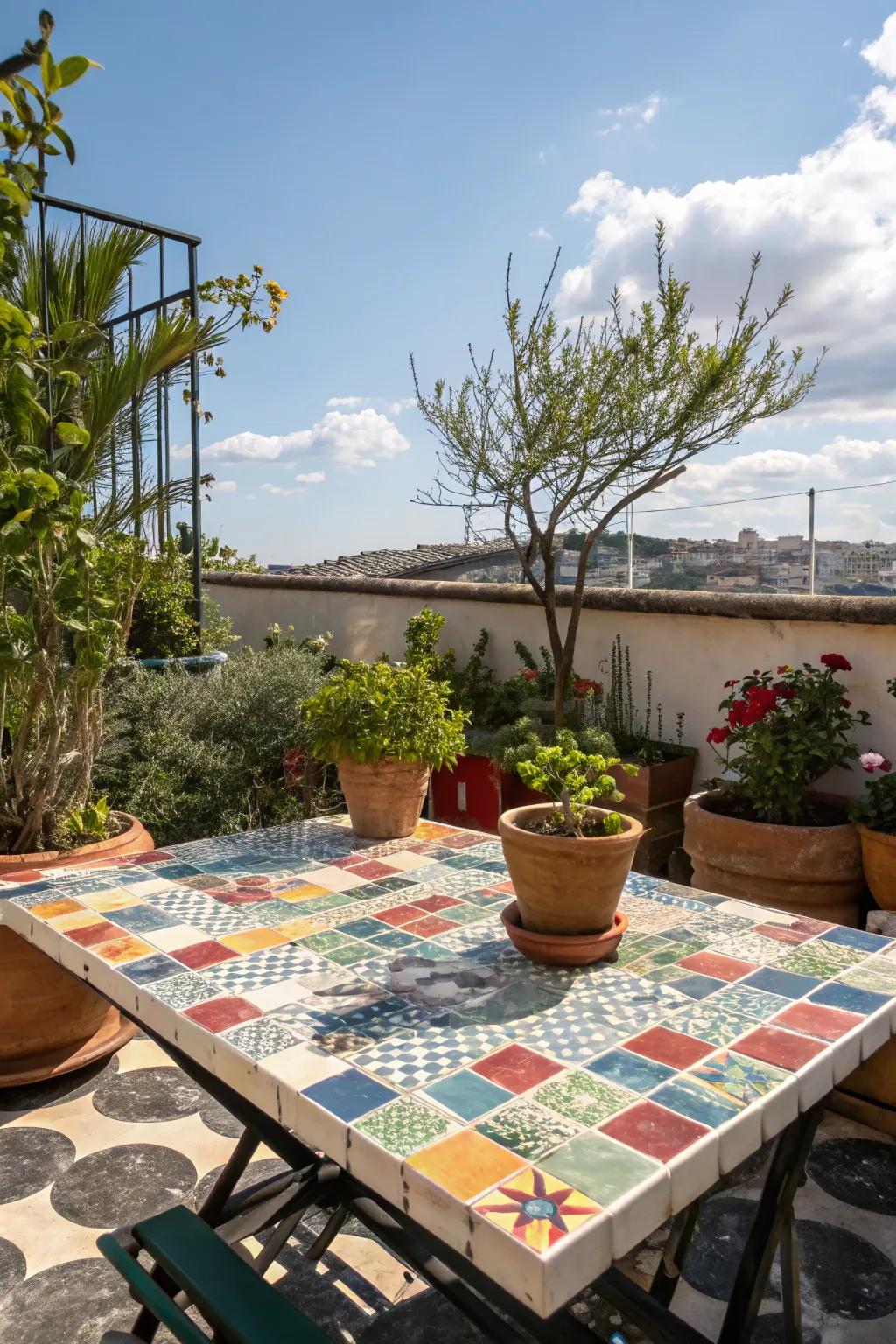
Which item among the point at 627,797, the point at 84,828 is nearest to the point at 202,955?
the point at 84,828

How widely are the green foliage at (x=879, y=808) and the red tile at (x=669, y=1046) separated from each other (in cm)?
218

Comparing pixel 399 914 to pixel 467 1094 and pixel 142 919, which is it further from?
pixel 467 1094

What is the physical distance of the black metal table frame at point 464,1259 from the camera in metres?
1.29

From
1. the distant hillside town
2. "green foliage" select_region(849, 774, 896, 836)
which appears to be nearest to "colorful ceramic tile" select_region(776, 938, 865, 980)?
A: "green foliage" select_region(849, 774, 896, 836)

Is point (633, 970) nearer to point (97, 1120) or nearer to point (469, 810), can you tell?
point (97, 1120)

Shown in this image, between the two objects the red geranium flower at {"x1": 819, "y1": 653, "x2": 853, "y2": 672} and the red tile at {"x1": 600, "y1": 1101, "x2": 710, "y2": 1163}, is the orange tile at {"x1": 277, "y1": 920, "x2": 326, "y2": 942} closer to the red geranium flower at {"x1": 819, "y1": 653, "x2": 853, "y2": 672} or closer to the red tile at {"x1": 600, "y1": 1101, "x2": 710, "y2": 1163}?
the red tile at {"x1": 600, "y1": 1101, "x2": 710, "y2": 1163}

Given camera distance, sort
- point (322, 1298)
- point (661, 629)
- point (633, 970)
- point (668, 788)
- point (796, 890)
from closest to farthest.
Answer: point (633, 970)
point (322, 1298)
point (796, 890)
point (668, 788)
point (661, 629)

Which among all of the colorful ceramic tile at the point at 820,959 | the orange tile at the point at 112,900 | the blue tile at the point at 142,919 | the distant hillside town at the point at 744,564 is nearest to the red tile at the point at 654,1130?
the colorful ceramic tile at the point at 820,959

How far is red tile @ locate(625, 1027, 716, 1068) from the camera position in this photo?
1.23 metres

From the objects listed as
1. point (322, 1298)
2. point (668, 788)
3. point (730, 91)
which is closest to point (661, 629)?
point (668, 788)

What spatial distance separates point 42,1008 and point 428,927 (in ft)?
4.98

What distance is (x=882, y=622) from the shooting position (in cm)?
366

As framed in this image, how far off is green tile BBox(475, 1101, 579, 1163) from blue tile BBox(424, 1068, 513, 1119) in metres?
0.02

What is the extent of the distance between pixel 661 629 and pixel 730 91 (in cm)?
235
